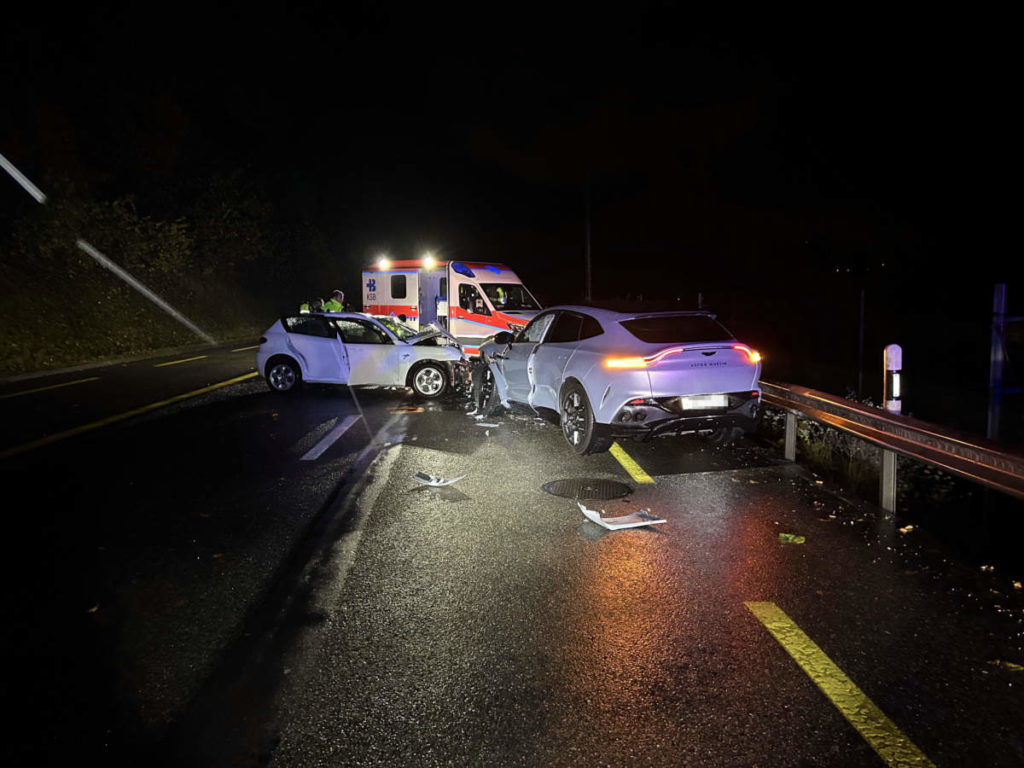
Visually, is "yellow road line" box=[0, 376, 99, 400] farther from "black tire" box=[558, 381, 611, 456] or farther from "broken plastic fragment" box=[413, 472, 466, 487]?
"black tire" box=[558, 381, 611, 456]

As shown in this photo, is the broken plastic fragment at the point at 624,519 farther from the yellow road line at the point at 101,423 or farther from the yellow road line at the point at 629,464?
the yellow road line at the point at 101,423

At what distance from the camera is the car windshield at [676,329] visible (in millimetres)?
7899

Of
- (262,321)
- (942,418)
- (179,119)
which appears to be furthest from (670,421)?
(179,119)

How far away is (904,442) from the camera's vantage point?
6031mm

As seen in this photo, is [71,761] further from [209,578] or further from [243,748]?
[209,578]

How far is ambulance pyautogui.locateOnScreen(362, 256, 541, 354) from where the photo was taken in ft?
64.6

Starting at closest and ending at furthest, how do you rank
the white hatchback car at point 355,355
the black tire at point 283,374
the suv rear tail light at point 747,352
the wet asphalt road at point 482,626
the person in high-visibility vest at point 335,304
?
the wet asphalt road at point 482,626
the suv rear tail light at point 747,352
the white hatchback car at point 355,355
the black tire at point 283,374
the person in high-visibility vest at point 335,304

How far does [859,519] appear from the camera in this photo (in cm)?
612

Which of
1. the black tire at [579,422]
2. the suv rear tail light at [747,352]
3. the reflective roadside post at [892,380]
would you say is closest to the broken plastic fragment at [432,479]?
the black tire at [579,422]

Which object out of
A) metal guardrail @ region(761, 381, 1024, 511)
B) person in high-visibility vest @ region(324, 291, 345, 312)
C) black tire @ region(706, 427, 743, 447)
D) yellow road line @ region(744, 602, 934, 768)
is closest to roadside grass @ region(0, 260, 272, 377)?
person in high-visibility vest @ region(324, 291, 345, 312)

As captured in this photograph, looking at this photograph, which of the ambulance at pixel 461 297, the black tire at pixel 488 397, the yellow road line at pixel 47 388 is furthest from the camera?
the ambulance at pixel 461 297

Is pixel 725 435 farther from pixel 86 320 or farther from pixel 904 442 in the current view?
pixel 86 320

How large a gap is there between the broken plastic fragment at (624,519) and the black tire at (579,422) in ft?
6.31

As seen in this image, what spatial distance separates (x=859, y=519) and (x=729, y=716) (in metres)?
3.50
